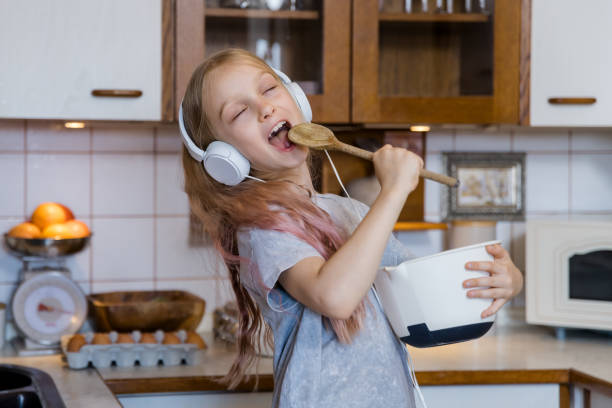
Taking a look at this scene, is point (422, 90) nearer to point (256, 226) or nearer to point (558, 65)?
point (558, 65)

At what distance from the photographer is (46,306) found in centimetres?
186

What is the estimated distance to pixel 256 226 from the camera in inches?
42.1

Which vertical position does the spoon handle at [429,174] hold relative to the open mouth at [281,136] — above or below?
below

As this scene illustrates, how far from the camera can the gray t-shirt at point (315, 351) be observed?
1.05 m

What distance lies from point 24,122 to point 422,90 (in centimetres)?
104

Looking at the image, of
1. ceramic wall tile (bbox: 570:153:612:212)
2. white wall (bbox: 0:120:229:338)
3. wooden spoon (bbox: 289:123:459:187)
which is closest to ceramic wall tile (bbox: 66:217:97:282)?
white wall (bbox: 0:120:229:338)

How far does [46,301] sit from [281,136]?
1.02 meters

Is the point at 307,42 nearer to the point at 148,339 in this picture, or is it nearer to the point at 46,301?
the point at 148,339

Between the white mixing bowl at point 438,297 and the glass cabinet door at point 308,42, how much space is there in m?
0.83

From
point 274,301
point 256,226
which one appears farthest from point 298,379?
point 256,226

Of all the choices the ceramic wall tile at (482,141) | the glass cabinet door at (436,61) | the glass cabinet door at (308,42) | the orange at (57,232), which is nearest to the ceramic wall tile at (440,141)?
the ceramic wall tile at (482,141)

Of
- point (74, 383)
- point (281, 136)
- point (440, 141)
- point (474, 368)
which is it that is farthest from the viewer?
point (440, 141)

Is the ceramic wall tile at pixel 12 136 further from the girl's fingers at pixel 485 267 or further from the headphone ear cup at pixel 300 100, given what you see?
the girl's fingers at pixel 485 267

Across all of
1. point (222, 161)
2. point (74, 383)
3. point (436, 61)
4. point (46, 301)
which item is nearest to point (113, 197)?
point (46, 301)
